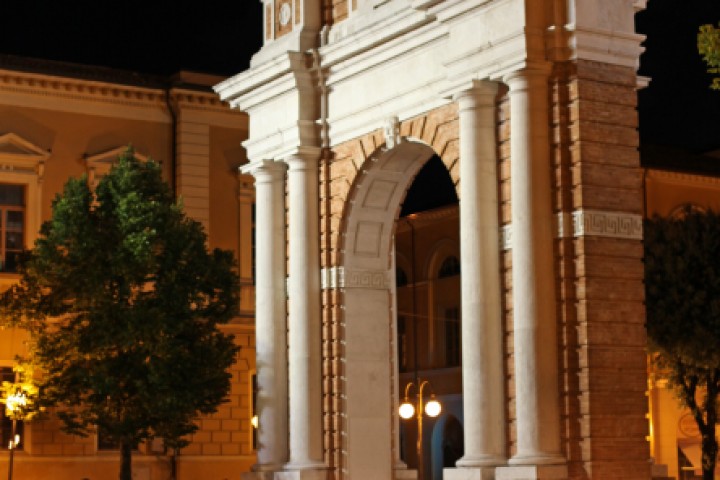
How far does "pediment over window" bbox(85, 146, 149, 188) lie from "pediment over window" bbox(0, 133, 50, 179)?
1.20m

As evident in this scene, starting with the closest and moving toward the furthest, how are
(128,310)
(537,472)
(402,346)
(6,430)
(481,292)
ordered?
(537,472) < (481,292) < (128,310) < (6,430) < (402,346)

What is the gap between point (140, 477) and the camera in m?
41.4

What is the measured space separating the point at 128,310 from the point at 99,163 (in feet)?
29.8

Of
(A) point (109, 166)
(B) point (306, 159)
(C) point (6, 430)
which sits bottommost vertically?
(C) point (6, 430)

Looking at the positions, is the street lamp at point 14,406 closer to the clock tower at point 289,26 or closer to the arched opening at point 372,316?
the arched opening at point 372,316

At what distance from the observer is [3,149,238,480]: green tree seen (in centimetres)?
3428

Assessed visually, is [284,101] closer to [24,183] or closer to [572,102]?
[572,102]

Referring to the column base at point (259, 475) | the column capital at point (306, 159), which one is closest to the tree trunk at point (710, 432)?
the column base at point (259, 475)

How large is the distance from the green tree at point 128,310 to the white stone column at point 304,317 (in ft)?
13.5

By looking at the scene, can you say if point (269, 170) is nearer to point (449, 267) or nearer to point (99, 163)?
point (99, 163)

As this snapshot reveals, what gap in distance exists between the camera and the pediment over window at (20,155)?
41.1 m

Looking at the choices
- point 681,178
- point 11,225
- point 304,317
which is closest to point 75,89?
point 11,225

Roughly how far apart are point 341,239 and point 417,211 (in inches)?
1048

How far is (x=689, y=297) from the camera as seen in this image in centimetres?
3978
